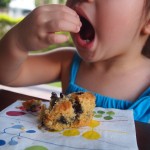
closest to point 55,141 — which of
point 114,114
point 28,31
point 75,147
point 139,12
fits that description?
point 75,147

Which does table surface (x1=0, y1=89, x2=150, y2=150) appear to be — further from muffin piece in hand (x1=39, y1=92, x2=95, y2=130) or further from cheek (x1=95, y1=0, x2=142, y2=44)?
cheek (x1=95, y1=0, x2=142, y2=44)

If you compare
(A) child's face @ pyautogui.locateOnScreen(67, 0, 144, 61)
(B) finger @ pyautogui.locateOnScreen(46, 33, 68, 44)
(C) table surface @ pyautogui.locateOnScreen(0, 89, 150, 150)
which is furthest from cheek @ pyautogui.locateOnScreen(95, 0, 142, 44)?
(C) table surface @ pyautogui.locateOnScreen(0, 89, 150, 150)

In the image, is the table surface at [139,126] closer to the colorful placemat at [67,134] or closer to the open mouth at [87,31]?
the colorful placemat at [67,134]

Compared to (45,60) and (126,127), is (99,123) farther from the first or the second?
(45,60)

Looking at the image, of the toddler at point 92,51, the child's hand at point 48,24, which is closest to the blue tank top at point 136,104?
the toddler at point 92,51

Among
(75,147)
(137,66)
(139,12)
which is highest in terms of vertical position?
(139,12)

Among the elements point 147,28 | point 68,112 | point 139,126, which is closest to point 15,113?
point 68,112
